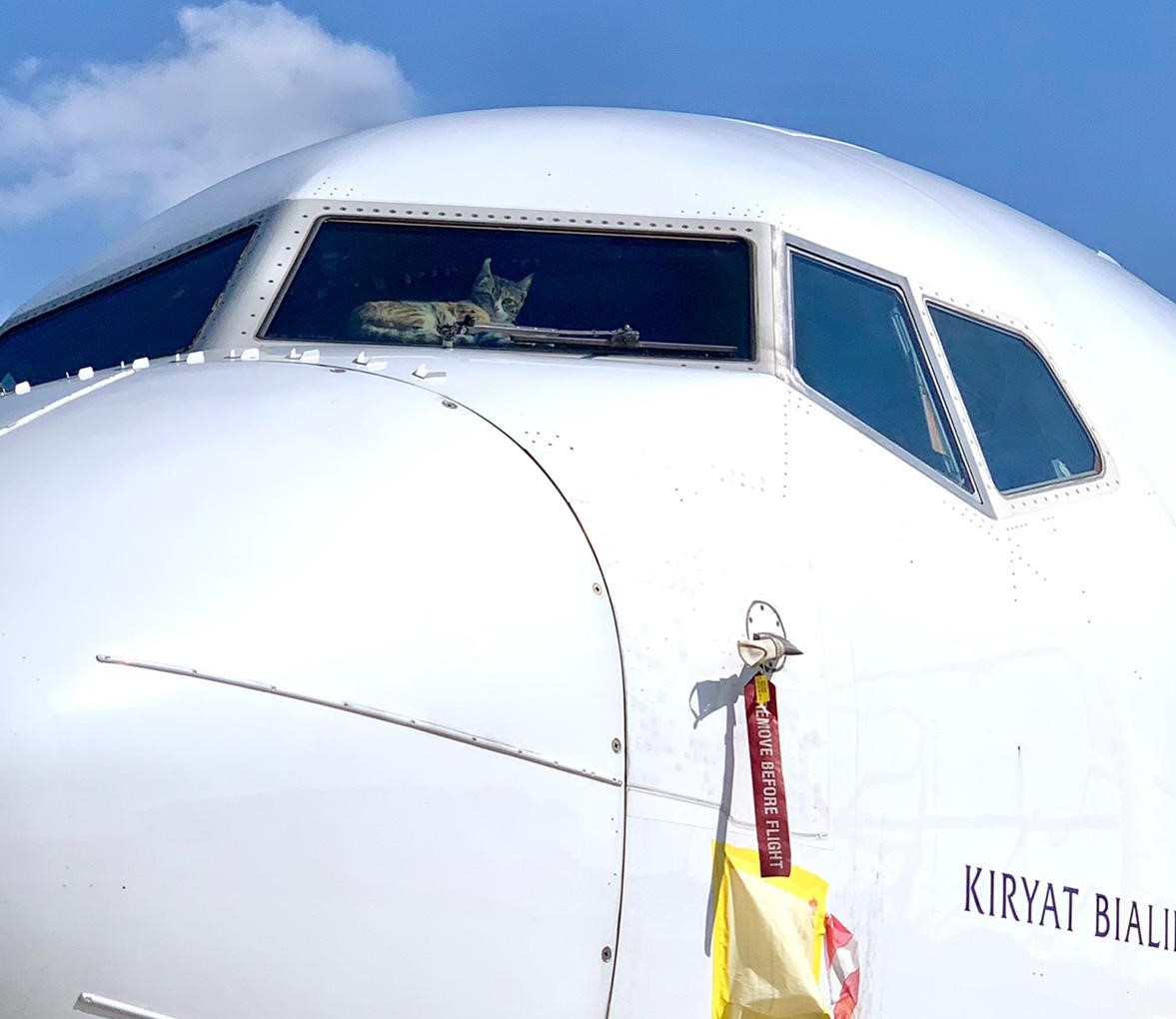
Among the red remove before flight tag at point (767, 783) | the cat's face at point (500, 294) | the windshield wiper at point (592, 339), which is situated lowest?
the red remove before flight tag at point (767, 783)

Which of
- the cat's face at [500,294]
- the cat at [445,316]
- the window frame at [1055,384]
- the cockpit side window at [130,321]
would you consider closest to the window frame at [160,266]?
the cockpit side window at [130,321]

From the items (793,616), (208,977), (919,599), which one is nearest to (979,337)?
(919,599)

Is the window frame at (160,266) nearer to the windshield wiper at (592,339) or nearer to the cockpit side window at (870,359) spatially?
the windshield wiper at (592,339)

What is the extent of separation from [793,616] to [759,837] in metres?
0.65

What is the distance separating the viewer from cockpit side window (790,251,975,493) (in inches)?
211

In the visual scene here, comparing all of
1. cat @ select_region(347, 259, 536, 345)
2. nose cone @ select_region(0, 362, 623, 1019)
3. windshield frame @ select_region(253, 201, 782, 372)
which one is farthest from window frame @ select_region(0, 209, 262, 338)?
nose cone @ select_region(0, 362, 623, 1019)

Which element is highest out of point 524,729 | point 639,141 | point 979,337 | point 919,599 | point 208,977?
point 639,141

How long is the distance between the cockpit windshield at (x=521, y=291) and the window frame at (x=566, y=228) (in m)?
0.02

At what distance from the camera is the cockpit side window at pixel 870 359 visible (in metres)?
5.35

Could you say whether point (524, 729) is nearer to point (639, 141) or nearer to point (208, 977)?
point (208, 977)

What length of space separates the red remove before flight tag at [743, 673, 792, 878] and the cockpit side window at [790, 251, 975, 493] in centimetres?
122

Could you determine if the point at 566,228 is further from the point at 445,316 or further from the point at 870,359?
the point at 870,359

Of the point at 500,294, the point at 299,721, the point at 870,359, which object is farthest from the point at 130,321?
the point at 299,721

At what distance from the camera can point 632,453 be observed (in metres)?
4.78
